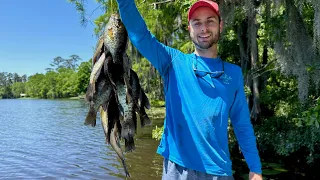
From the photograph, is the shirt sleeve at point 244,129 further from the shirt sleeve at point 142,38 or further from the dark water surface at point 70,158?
the dark water surface at point 70,158

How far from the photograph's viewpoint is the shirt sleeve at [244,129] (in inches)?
79.8

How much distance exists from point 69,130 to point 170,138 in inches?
699

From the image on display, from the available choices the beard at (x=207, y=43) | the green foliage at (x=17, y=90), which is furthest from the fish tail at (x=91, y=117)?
the green foliage at (x=17, y=90)

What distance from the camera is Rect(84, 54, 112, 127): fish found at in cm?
163

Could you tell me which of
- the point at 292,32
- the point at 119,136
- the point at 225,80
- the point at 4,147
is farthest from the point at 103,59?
the point at 4,147

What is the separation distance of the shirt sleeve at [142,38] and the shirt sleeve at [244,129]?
0.51m

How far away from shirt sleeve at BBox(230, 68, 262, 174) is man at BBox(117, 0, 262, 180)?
0.05 m

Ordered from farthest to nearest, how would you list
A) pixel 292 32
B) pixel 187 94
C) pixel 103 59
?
pixel 292 32 < pixel 187 94 < pixel 103 59

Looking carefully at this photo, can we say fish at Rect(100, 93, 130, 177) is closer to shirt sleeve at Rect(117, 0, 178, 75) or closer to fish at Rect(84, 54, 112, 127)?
fish at Rect(84, 54, 112, 127)

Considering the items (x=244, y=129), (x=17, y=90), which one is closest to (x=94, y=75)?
(x=244, y=129)

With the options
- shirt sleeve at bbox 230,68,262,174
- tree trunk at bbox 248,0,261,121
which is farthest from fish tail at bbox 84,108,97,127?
tree trunk at bbox 248,0,261,121

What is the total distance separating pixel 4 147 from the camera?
13336 mm

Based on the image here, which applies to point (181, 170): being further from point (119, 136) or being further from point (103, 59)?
point (103, 59)

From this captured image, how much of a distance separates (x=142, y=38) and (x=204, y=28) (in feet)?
1.38
